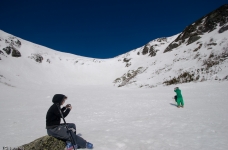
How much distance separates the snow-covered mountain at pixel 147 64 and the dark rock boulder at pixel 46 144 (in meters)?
23.5

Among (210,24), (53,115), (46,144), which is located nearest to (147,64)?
(210,24)

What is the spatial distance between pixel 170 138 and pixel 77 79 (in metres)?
61.0

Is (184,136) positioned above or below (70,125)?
below

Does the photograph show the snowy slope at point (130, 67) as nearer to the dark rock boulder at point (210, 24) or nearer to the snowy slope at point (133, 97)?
the snowy slope at point (133, 97)

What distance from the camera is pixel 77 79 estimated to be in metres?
62.8

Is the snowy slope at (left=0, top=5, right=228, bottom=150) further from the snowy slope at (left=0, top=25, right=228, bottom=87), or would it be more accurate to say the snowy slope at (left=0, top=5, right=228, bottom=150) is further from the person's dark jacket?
the person's dark jacket

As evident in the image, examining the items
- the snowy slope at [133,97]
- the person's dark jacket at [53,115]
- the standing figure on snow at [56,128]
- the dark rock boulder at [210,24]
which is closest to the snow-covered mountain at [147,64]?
the dark rock boulder at [210,24]

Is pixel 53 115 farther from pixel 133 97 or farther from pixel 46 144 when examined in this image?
pixel 133 97

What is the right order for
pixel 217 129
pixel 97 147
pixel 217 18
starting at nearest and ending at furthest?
pixel 97 147 → pixel 217 129 → pixel 217 18

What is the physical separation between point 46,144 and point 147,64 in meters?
49.5

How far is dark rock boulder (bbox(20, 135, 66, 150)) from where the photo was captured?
13.9 feet

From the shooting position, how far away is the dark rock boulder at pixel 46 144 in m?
4.22

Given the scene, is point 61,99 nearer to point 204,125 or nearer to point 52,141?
point 52,141

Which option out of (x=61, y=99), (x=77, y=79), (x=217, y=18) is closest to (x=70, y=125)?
(x=61, y=99)
